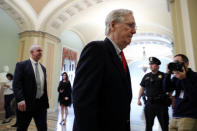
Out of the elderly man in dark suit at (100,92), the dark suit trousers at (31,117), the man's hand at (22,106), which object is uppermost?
the elderly man in dark suit at (100,92)

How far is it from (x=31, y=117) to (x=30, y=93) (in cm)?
31

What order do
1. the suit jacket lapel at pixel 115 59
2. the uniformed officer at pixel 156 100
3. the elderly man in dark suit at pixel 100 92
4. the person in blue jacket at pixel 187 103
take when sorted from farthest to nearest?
the uniformed officer at pixel 156 100 → the person in blue jacket at pixel 187 103 → the suit jacket lapel at pixel 115 59 → the elderly man in dark suit at pixel 100 92

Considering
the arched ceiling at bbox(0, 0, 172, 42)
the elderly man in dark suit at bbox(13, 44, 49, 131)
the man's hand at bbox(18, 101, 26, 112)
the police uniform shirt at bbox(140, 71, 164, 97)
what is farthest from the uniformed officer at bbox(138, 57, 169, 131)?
the arched ceiling at bbox(0, 0, 172, 42)

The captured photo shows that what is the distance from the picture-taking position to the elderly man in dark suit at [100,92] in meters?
0.88

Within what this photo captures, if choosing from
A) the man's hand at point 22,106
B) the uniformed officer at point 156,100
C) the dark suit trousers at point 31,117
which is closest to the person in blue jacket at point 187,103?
the uniformed officer at point 156,100

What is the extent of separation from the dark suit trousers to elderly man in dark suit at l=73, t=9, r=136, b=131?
4.09 feet

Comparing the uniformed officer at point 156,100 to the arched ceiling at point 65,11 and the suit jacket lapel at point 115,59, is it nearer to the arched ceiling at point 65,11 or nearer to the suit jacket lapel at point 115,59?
the suit jacket lapel at point 115,59

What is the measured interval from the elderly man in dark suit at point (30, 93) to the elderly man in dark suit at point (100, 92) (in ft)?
4.05

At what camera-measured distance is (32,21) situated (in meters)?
6.67

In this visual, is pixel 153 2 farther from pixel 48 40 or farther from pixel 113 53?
pixel 113 53

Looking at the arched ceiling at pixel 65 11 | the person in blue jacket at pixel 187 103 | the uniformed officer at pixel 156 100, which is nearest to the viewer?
the person in blue jacket at pixel 187 103

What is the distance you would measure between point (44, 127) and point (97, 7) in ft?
20.1

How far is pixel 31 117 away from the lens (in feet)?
6.45

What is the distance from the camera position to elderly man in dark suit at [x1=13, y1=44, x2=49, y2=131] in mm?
1879
